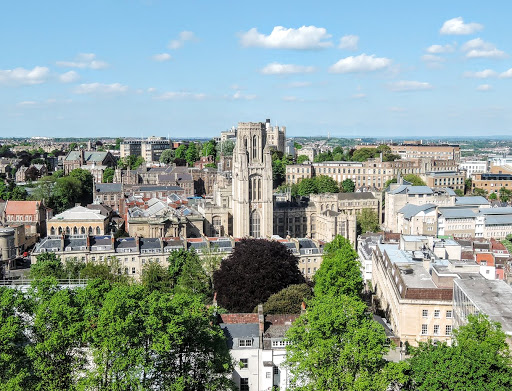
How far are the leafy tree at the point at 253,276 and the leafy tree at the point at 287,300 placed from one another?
3068mm

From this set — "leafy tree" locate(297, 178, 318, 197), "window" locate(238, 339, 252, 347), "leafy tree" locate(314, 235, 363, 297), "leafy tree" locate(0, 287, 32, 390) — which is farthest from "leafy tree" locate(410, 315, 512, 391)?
"leafy tree" locate(297, 178, 318, 197)

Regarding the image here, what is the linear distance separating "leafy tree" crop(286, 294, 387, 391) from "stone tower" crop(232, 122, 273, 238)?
52.6 m

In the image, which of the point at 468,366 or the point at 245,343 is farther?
the point at 245,343

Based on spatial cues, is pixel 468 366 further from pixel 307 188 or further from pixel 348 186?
pixel 348 186

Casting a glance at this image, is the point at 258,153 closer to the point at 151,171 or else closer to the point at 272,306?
the point at 272,306

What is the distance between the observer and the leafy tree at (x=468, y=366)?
2784 cm

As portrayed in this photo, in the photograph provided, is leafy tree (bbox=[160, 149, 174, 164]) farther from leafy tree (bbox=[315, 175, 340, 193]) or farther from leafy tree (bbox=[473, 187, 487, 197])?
leafy tree (bbox=[473, 187, 487, 197])

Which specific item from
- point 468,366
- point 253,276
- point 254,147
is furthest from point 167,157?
point 468,366

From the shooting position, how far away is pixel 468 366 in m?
28.1

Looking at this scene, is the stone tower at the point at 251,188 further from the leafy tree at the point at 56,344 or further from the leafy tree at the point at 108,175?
the leafy tree at the point at 108,175

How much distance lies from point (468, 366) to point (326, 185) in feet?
299

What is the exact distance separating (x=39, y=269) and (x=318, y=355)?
110 ft

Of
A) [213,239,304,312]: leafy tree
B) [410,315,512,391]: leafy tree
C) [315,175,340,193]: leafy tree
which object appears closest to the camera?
[410,315,512,391]: leafy tree

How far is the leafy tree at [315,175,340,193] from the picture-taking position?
117812mm
